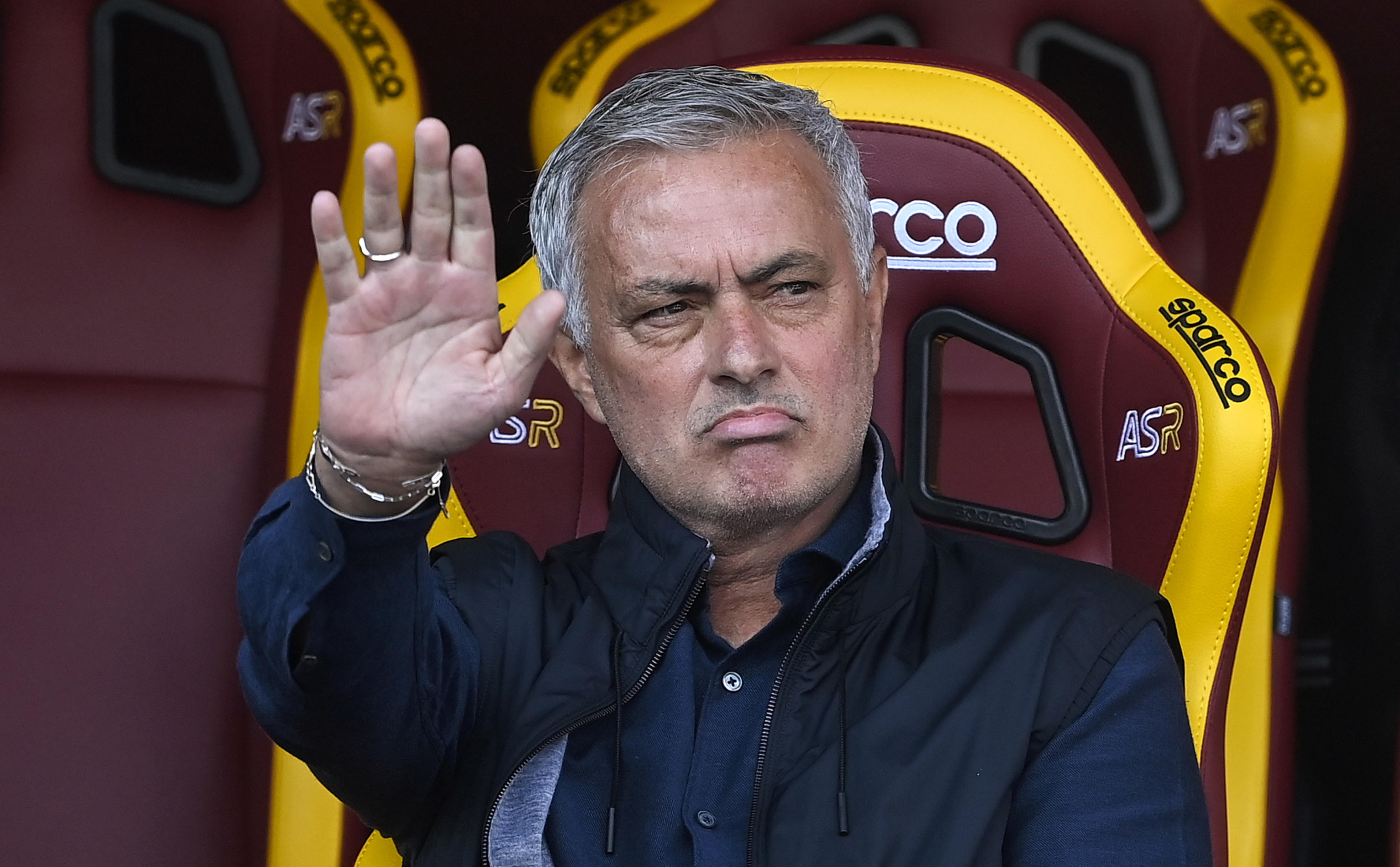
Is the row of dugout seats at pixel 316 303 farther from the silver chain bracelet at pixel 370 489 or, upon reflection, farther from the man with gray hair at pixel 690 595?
the silver chain bracelet at pixel 370 489

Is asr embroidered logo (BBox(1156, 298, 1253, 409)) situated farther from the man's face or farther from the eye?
the eye

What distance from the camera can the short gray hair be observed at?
1165 millimetres

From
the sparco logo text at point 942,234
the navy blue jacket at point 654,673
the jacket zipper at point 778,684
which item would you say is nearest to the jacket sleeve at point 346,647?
the navy blue jacket at point 654,673

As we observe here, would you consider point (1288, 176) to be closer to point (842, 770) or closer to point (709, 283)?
point (709, 283)

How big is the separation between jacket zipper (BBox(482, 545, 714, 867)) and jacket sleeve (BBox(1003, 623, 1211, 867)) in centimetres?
27

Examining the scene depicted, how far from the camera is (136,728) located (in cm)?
168

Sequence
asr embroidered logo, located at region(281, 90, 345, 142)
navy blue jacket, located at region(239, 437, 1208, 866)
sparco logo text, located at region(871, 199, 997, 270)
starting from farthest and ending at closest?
asr embroidered logo, located at region(281, 90, 345, 142) < sparco logo text, located at region(871, 199, 997, 270) < navy blue jacket, located at region(239, 437, 1208, 866)

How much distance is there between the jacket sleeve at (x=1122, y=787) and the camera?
1004 mm

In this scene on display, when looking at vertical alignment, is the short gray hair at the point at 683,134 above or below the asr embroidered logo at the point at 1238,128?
below

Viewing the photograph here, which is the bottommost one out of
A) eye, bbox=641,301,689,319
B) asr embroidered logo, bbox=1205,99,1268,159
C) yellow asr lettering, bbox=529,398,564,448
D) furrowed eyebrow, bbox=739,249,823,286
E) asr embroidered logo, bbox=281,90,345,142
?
yellow asr lettering, bbox=529,398,564,448

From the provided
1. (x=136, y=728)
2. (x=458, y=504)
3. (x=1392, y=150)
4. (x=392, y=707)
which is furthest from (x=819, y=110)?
(x=1392, y=150)

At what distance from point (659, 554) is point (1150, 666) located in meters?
0.37

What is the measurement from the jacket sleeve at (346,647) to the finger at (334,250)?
0.42 feet

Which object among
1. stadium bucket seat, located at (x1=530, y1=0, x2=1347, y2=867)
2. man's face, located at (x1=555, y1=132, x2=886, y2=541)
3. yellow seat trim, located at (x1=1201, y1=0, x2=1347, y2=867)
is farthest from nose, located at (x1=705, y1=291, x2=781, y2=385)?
yellow seat trim, located at (x1=1201, y1=0, x2=1347, y2=867)
